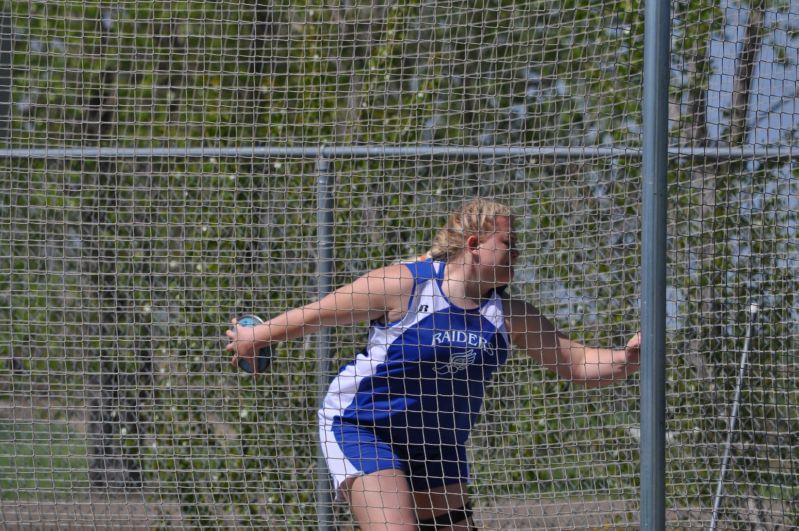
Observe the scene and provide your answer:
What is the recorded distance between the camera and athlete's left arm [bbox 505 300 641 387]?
126 inches

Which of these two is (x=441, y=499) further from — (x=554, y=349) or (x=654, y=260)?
(x=654, y=260)

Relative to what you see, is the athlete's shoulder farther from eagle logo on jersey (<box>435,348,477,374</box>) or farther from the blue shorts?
the blue shorts

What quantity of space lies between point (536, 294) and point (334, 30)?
162 cm

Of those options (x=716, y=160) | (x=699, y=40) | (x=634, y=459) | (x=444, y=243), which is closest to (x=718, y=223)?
(x=716, y=160)

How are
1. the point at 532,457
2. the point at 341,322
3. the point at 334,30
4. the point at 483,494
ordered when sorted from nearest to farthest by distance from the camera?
the point at 341,322 < the point at 532,457 < the point at 483,494 < the point at 334,30

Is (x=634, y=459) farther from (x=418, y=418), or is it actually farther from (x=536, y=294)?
(x=418, y=418)

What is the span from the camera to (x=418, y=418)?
10.7 feet

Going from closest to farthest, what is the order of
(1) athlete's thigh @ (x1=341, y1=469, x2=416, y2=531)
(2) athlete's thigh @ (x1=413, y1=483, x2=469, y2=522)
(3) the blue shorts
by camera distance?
(1) athlete's thigh @ (x1=341, y1=469, x2=416, y2=531) < (3) the blue shorts < (2) athlete's thigh @ (x1=413, y1=483, x2=469, y2=522)

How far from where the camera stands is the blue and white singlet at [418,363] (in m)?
3.15

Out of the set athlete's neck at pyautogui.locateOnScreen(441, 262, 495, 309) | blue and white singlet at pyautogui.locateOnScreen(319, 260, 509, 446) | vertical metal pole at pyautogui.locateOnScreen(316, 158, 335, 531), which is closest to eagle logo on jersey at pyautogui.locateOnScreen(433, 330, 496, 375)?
blue and white singlet at pyautogui.locateOnScreen(319, 260, 509, 446)

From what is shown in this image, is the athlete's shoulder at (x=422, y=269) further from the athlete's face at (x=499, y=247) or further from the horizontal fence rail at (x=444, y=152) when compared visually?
the horizontal fence rail at (x=444, y=152)

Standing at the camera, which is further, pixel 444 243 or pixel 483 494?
pixel 483 494

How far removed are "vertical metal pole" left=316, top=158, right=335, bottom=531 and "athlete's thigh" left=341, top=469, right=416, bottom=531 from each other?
62 cm

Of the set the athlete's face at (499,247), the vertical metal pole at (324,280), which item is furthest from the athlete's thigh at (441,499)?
the athlete's face at (499,247)
